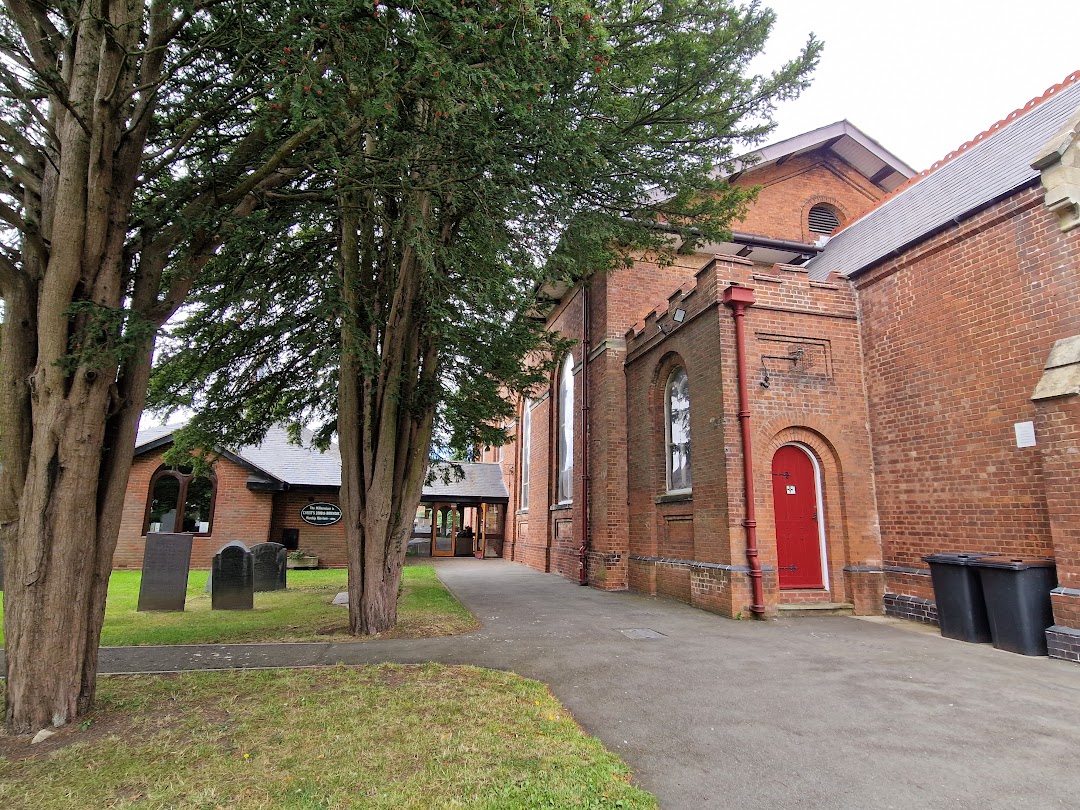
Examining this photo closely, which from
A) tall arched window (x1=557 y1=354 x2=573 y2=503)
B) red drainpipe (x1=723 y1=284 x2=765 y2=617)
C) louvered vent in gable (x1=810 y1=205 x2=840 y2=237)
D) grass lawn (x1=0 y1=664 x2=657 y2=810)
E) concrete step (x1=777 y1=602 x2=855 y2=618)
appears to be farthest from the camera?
tall arched window (x1=557 y1=354 x2=573 y2=503)

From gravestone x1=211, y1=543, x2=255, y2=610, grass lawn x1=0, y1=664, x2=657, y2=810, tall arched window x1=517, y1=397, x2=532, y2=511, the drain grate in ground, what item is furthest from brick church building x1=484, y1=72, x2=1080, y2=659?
tall arched window x1=517, y1=397, x2=532, y2=511

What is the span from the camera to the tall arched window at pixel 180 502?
17.7 m

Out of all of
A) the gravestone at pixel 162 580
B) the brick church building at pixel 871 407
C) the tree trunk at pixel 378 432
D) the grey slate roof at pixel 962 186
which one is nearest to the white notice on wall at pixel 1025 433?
the brick church building at pixel 871 407

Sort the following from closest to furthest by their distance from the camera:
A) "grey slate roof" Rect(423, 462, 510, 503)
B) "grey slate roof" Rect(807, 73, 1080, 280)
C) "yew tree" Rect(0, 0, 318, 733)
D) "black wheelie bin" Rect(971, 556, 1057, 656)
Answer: "yew tree" Rect(0, 0, 318, 733) → "black wheelie bin" Rect(971, 556, 1057, 656) → "grey slate roof" Rect(807, 73, 1080, 280) → "grey slate roof" Rect(423, 462, 510, 503)

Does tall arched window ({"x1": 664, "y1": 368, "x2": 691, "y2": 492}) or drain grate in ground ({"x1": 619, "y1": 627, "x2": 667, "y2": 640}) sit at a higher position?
tall arched window ({"x1": 664, "y1": 368, "x2": 691, "y2": 492})

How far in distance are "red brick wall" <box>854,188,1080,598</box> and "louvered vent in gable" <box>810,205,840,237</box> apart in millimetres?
6816

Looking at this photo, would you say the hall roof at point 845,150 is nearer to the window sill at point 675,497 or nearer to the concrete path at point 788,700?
the window sill at point 675,497

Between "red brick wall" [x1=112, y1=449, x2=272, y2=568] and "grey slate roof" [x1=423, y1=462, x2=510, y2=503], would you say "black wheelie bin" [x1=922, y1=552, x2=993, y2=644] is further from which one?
"red brick wall" [x1=112, y1=449, x2=272, y2=568]

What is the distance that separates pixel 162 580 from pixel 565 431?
10.5 meters

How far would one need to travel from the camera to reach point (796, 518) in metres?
9.58

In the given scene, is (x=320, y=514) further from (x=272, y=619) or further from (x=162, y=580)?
(x=272, y=619)

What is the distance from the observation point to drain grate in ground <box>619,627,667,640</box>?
7.49 metres

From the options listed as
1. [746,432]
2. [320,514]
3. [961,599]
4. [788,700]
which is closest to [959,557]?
[961,599]

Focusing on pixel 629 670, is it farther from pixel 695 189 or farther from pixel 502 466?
pixel 502 466
